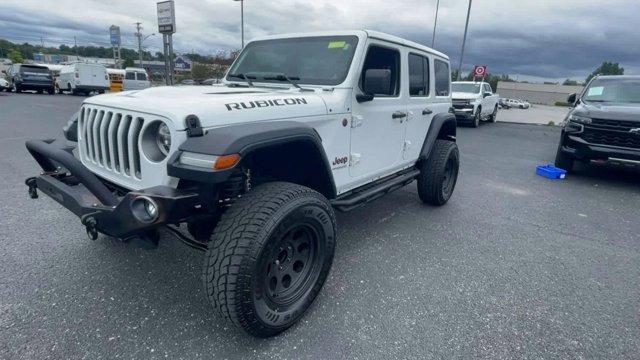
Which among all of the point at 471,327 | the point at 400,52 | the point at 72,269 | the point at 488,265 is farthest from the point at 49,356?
the point at 400,52

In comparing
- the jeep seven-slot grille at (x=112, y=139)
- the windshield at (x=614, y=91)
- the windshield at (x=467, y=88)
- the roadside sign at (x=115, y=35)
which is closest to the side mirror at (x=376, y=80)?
the jeep seven-slot grille at (x=112, y=139)

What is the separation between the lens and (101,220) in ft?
6.29

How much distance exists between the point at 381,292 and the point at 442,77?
3.08 meters

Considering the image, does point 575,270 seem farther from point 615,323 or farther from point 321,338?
point 321,338

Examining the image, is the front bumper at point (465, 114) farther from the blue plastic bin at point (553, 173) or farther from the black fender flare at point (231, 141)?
the black fender flare at point (231, 141)

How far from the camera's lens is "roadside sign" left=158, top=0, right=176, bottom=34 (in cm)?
1541

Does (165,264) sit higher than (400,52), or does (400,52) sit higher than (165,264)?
(400,52)

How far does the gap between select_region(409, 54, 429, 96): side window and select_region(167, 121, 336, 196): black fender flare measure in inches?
76.1

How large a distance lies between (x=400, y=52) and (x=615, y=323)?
8.88ft

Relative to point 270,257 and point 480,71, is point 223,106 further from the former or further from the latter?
point 480,71

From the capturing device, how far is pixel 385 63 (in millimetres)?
3434

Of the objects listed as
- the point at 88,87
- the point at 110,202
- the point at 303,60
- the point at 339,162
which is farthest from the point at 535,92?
the point at 110,202

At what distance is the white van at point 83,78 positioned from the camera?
77.5ft

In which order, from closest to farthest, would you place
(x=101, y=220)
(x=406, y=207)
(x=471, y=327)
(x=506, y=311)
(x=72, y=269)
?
(x=101, y=220) < (x=471, y=327) < (x=506, y=311) < (x=72, y=269) < (x=406, y=207)
